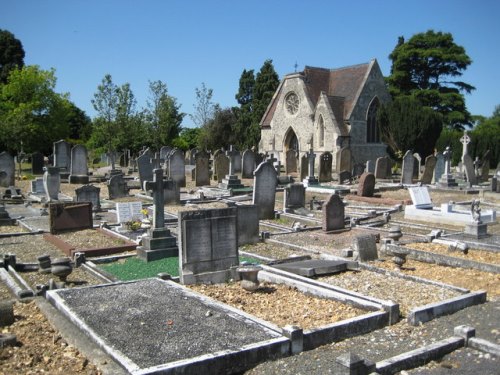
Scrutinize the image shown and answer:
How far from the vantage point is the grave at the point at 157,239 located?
1128 cm

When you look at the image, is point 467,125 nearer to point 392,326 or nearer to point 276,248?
point 276,248

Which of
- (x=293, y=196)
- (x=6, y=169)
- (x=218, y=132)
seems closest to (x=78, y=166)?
(x=6, y=169)

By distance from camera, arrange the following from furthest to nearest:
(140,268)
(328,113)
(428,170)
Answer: (328,113) → (428,170) → (140,268)

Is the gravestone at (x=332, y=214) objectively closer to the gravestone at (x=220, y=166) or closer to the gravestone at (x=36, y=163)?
the gravestone at (x=220, y=166)

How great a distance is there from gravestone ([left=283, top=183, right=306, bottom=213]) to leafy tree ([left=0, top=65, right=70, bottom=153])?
2500 cm

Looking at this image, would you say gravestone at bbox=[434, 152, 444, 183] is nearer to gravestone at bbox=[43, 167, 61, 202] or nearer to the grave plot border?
gravestone at bbox=[43, 167, 61, 202]

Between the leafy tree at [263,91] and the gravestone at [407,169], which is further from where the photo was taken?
the leafy tree at [263,91]

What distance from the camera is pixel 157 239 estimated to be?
37.4 ft

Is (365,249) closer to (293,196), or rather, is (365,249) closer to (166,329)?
(166,329)

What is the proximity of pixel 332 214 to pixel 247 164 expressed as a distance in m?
→ 16.7

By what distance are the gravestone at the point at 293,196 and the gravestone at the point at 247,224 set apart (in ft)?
16.7

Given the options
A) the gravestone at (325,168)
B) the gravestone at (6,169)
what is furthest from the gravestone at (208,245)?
the gravestone at (325,168)

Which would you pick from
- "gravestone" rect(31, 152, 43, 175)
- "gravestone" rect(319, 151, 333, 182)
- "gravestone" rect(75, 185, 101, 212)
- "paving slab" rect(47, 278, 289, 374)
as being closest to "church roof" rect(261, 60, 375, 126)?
"gravestone" rect(319, 151, 333, 182)

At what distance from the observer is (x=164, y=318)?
6820mm
